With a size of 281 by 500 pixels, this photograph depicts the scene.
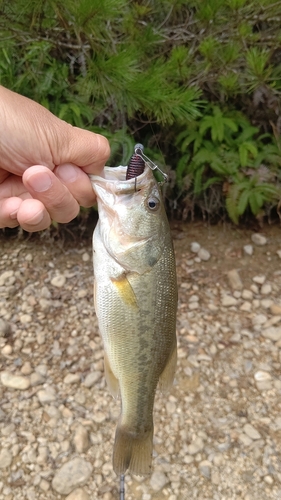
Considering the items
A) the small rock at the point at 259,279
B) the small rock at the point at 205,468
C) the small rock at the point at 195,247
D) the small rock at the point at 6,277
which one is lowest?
the small rock at the point at 205,468

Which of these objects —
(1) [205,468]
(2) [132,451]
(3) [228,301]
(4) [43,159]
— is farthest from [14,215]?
(3) [228,301]

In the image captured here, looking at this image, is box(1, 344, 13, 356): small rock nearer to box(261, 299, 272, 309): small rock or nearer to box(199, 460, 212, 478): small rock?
box(199, 460, 212, 478): small rock

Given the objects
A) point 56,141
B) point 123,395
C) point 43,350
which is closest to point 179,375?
point 43,350

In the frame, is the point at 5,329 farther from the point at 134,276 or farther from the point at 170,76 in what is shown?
the point at 170,76

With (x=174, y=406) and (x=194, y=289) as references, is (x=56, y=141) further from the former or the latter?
(x=194, y=289)

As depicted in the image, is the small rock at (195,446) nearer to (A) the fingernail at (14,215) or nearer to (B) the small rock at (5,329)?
(B) the small rock at (5,329)

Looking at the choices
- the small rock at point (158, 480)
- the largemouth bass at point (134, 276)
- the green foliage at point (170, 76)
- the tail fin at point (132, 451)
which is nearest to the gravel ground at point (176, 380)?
the small rock at point (158, 480)
